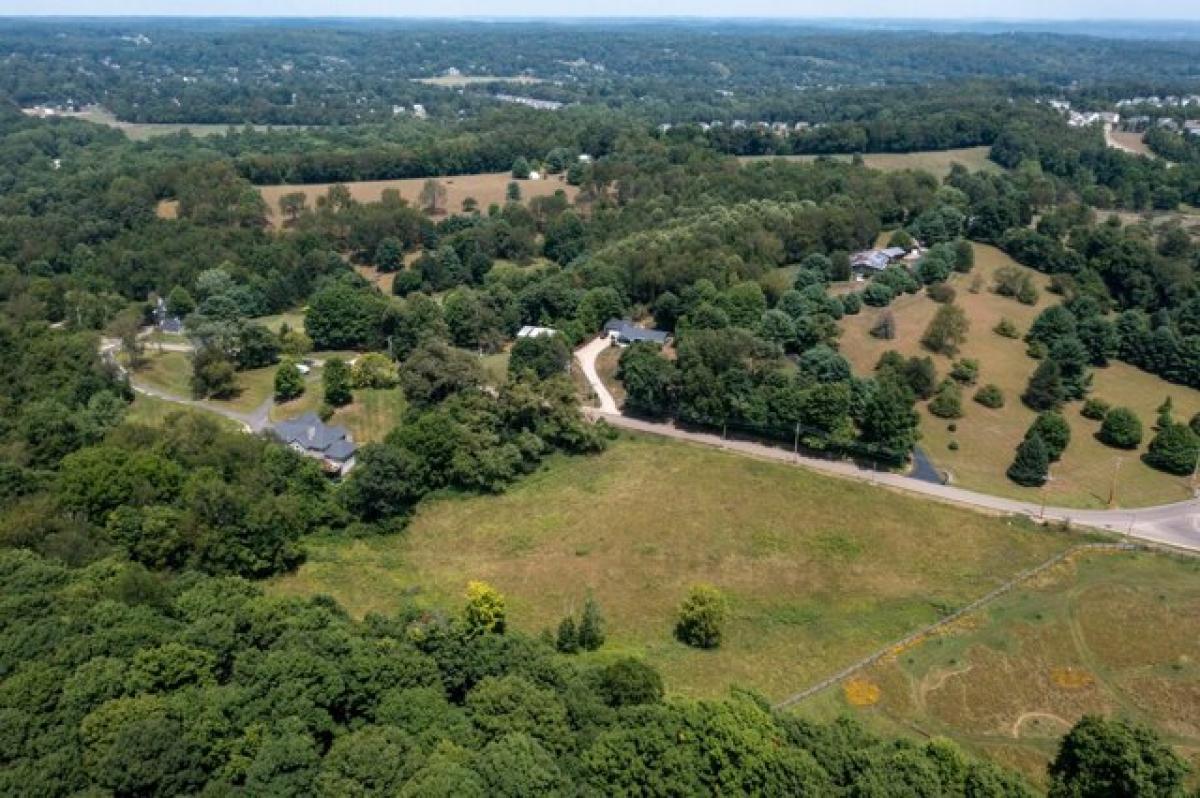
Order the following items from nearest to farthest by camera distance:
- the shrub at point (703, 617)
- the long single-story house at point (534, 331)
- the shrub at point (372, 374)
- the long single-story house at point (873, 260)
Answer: the shrub at point (703, 617)
the shrub at point (372, 374)
the long single-story house at point (534, 331)
the long single-story house at point (873, 260)

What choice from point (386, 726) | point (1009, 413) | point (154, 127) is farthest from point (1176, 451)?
point (154, 127)

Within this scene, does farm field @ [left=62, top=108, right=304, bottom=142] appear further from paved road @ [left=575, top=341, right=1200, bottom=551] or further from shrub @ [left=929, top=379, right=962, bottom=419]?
shrub @ [left=929, top=379, right=962, bottom=419]

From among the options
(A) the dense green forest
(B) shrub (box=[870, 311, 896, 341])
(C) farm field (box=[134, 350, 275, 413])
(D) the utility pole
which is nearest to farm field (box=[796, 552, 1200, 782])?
(A) the dense green forest

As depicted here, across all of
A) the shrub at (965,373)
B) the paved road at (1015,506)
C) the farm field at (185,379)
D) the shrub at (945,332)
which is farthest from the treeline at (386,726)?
the shrub at (945,332)

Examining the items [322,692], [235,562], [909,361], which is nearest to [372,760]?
[322,692]

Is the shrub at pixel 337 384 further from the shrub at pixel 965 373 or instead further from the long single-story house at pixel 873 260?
the long single-story house at pixel 873 260

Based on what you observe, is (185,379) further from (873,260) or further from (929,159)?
(929,159)

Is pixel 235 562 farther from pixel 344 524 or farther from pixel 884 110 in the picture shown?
pixel 884 110
